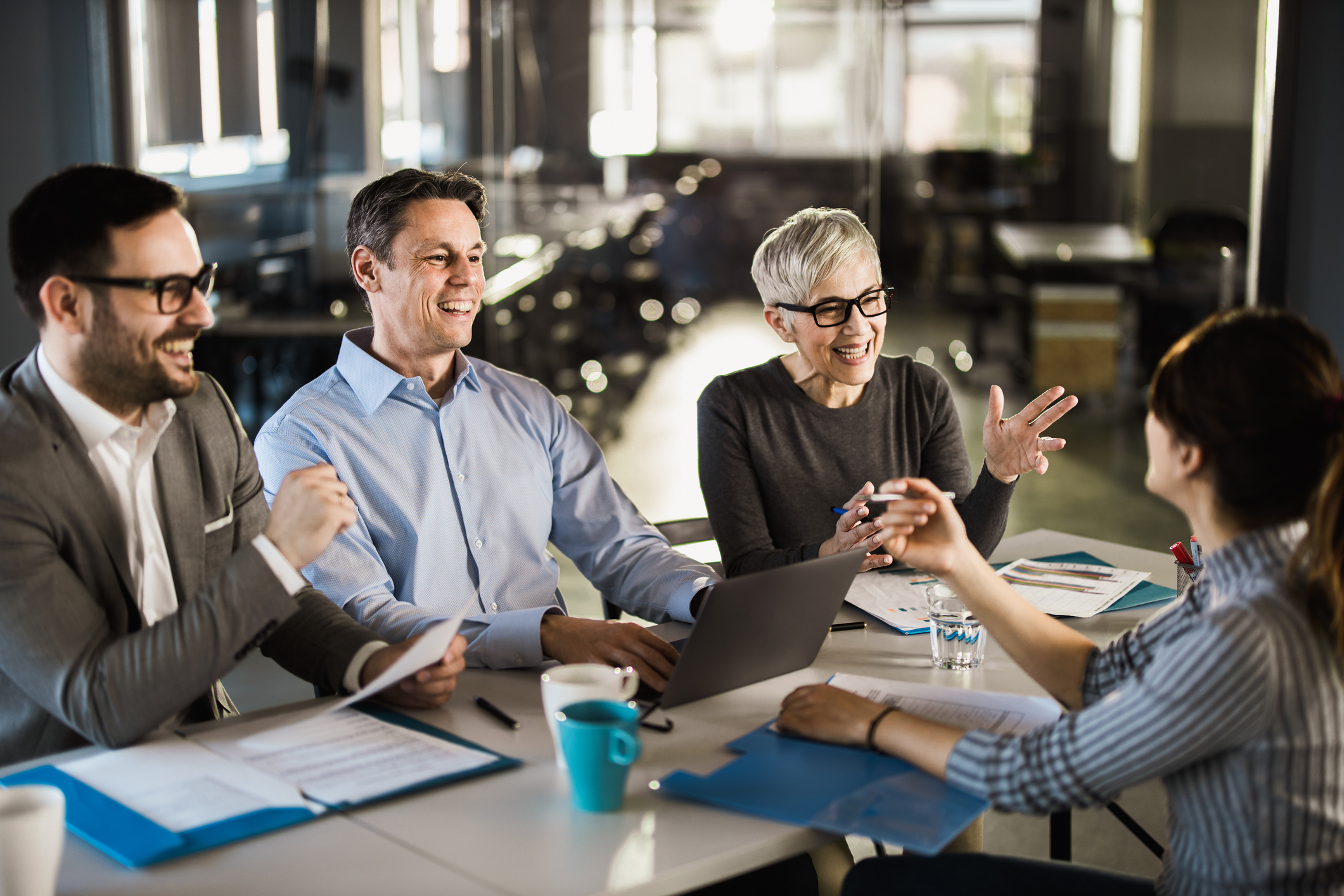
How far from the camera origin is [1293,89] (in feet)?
15.4

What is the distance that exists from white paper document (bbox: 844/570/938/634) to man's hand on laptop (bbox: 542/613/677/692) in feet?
1.05

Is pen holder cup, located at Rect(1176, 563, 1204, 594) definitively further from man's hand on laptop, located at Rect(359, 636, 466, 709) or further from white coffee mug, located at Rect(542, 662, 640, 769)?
man's hand on laptop, located at Rect(359, 636, 466, 709)

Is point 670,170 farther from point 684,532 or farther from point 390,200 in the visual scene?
point 390,200

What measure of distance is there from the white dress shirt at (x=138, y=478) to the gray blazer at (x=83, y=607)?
0.6 inches

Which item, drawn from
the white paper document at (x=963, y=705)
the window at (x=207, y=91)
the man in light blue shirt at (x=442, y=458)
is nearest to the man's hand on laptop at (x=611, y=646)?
the man in light blue shirt at (x=442, y=458)

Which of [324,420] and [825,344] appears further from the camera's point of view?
[825,344]

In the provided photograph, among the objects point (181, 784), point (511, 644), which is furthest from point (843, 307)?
point (181, 784)

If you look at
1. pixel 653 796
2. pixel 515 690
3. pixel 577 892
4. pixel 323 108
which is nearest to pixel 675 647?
pixel 515 690

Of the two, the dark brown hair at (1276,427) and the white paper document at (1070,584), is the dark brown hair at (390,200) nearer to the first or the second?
the white paper document at (1070,584)

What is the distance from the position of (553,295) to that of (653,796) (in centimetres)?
535

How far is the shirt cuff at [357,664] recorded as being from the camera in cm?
157

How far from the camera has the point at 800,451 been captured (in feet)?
7.81

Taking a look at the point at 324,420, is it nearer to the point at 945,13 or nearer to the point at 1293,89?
the point at 1293,89

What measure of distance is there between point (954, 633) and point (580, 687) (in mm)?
622
